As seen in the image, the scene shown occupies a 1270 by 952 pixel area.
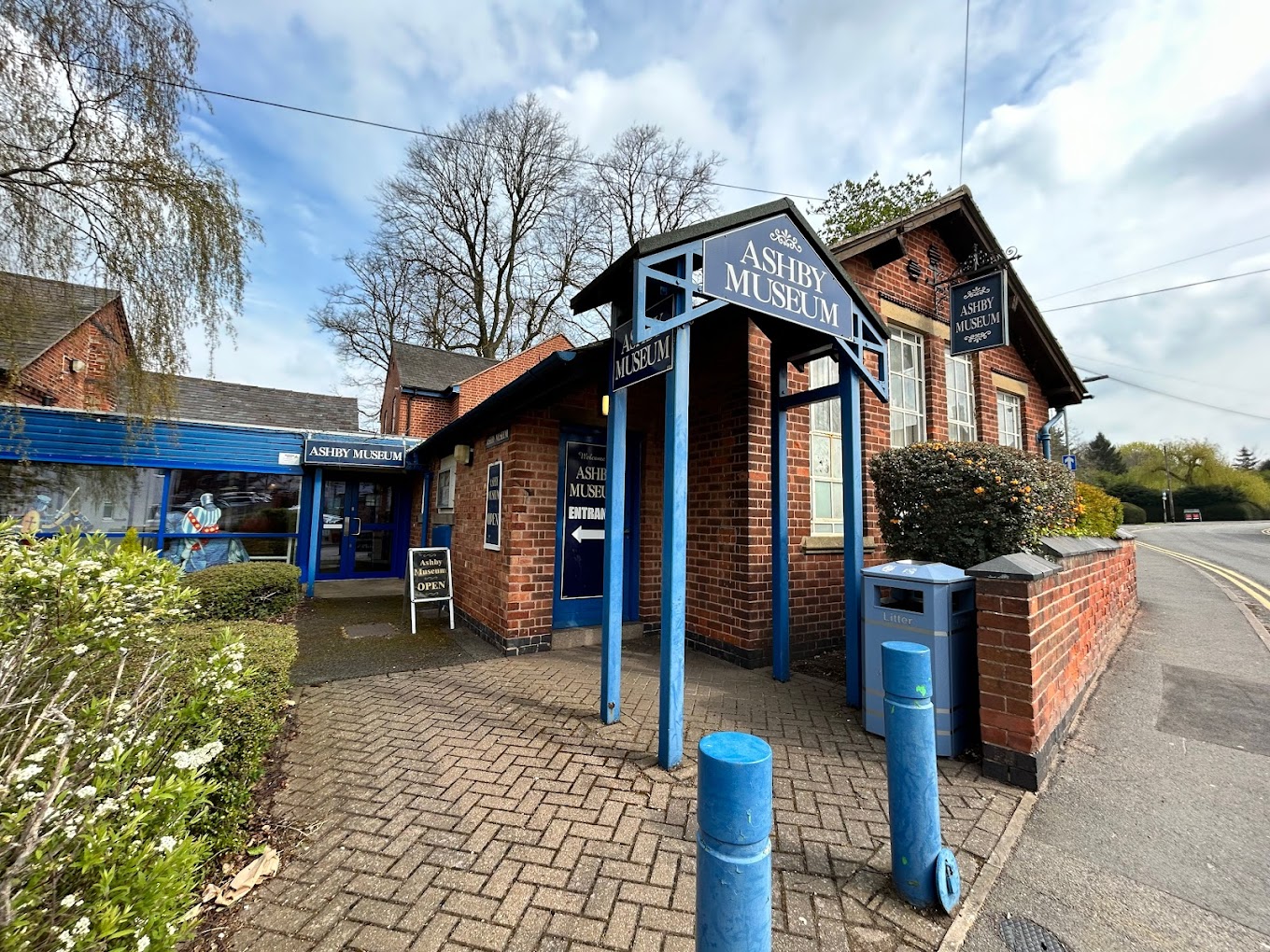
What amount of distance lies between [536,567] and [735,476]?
236 centimetres

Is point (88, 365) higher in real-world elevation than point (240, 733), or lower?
higher

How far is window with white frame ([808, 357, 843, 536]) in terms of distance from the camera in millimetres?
6027

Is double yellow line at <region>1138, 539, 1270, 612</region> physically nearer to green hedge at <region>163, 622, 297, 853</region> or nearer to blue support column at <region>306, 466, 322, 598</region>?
green hedge at <region>163, 622, 297, 853</region>

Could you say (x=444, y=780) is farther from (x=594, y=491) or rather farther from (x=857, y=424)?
(x=857, y=424)

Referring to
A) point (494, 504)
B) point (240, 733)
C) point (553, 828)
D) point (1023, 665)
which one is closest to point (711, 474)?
point (494, 504)

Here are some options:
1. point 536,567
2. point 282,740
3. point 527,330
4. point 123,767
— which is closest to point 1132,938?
point 123,767

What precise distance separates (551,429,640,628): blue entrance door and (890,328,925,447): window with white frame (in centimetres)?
393

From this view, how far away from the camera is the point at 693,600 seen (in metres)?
5.86

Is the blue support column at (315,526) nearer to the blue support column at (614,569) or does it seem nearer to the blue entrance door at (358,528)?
the blue entrance door at (358,528)

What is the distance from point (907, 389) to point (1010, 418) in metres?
3.90

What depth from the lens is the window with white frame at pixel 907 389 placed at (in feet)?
23.6

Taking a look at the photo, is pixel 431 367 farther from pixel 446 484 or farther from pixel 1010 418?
pixel 1010 418

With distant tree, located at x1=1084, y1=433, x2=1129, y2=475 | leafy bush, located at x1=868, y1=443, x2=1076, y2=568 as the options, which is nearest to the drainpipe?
leafy bush, located at x1=868, y1=443, x2=1076, y2=568

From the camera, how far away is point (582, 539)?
598 cm
